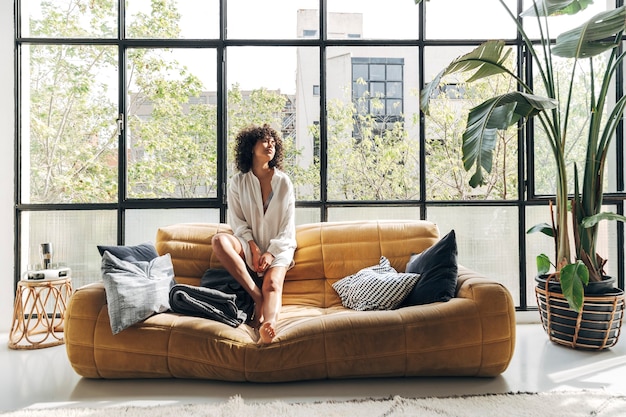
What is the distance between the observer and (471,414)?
192 centimetres

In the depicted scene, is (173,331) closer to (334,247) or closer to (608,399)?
(334,247)

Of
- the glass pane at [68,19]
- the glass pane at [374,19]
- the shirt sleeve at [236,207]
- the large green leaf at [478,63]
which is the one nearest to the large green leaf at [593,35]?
the large green leaf at [478,63]

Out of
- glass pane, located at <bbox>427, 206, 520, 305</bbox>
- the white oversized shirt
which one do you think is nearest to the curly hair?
the white oversized shirt

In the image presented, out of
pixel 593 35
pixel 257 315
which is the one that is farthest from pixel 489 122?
pixel 257 315

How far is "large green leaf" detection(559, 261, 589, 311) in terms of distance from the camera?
2585mm

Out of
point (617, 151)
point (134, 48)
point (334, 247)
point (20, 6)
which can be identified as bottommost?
point (334, 247)

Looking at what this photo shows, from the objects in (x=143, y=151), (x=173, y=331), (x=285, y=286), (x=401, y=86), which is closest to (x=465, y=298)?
(x=285, y=286)

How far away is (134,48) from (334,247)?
2180 mm

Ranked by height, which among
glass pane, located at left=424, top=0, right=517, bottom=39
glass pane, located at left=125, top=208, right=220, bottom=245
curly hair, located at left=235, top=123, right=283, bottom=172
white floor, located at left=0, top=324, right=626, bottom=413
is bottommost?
white floor, located at left=0, top=324, right=626, bottom=413

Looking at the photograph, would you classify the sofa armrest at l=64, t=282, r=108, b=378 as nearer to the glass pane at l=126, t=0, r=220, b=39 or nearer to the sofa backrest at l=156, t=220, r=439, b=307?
the sofa backrest at l=156, t=220, r=439, b=307

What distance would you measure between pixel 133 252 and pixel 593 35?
10.0 feet

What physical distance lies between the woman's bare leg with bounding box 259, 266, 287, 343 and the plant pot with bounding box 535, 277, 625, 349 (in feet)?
5.52

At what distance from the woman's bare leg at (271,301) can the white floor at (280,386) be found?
274 millimetres

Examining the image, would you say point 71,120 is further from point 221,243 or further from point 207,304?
point 207,304
